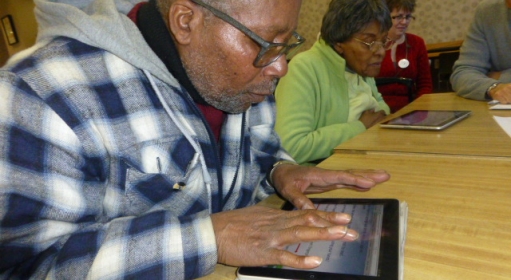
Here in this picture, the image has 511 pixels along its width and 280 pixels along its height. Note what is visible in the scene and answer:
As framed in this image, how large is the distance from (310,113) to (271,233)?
0.98 m

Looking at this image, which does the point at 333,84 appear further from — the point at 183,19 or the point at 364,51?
the point at 183,19

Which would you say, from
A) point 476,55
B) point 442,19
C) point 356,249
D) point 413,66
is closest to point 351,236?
point 356,249

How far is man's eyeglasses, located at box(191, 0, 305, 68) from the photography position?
0.71 meters

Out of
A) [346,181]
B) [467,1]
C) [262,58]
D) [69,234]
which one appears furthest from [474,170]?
[467,1]

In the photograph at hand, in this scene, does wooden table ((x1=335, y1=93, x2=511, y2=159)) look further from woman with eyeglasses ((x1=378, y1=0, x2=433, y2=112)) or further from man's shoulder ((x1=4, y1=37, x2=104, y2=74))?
woman with eyeglasses ((x1=378, y1=0, x2=433, y2=112))

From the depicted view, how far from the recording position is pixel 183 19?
738 mm

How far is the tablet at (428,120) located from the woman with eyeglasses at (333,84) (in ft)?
0.66

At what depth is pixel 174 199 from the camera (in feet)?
2.44

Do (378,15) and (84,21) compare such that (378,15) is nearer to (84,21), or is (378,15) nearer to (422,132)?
(422,132)

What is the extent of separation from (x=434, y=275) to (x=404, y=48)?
8.53 feet

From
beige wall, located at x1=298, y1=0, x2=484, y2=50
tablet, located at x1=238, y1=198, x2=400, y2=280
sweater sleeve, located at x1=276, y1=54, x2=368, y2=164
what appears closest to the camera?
tablet, located at x1=238, y1=198, x2=400, y2=280

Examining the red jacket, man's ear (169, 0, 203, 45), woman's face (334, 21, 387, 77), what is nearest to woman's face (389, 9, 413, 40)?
the red jacket

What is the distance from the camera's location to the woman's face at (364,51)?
162cm

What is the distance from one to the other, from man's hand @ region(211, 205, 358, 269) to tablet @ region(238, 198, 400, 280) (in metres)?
0.01
